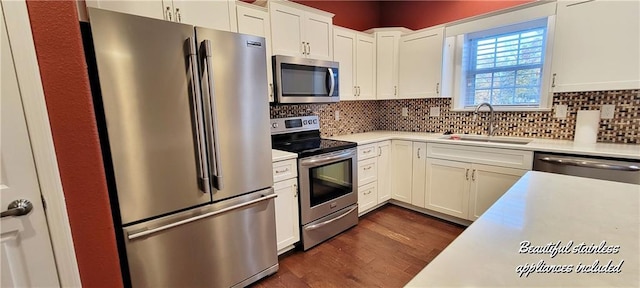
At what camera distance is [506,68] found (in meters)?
2.79

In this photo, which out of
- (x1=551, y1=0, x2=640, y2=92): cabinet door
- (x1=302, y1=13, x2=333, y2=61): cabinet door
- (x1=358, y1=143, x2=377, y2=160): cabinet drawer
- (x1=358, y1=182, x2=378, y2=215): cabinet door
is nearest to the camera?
(x1=551, y1=0, x2=640, y2=92): cabinet door

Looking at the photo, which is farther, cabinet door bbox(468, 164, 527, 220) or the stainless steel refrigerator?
cabinet door bbox(468, 164, 527, 220)

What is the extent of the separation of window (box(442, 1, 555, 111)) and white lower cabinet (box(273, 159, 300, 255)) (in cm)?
199

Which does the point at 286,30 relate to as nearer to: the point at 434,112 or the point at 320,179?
the point at 320,179

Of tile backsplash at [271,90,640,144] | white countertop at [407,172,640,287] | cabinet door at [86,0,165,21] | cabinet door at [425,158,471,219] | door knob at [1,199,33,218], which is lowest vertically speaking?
cabinet door at [425,158,471,219]

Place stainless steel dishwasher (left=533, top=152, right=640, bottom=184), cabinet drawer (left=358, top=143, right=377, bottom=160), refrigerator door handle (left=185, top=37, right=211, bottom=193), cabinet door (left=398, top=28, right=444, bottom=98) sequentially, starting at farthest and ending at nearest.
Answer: cabinet door (left=398, top=28, right=444, bottom=98) → cabinet drawer (left=358, top=143, right=377, bottom=160) → stainless steel dishwasher (left=533, top=152, right=640, bottom=184) → refrigerator door handle (left=185, top=37, right=211, bottom=193)

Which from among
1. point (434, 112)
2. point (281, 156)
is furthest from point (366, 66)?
point (281, 156)

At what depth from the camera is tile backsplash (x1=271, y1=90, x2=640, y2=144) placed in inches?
86.5

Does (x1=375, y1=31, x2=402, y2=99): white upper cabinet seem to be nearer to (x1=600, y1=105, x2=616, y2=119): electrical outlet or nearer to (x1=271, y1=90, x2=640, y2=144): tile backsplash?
(x1=271, y1=90, x2=640, y2=144): tile backsplash

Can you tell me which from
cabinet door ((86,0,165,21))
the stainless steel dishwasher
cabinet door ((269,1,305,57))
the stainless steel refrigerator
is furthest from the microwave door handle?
the stainless steel dishwasher

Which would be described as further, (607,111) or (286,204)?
(607,111)

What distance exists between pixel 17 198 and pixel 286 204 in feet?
4.66

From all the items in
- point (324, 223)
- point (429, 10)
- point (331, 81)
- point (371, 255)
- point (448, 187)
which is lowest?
point (371, 255)

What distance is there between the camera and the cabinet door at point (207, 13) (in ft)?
6.03
